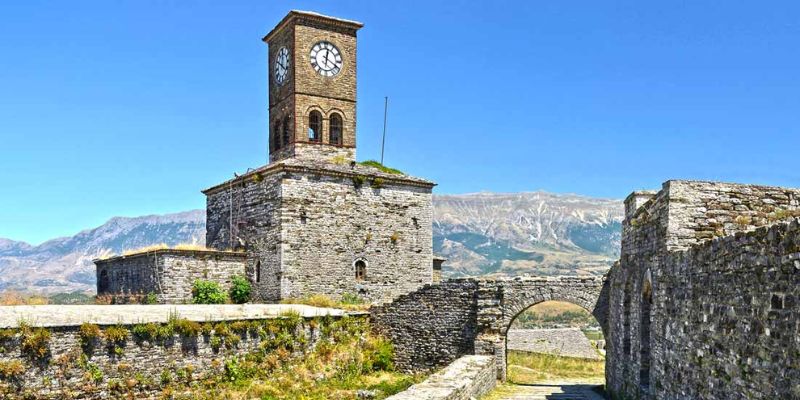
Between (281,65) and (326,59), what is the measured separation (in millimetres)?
2160

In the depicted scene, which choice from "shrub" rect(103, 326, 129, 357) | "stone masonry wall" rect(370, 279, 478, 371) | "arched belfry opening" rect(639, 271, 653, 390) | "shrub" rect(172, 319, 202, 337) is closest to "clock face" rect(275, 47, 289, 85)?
"stone masonry wall" rect(370, 279, 478, 371)

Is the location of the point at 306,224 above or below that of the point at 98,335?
above

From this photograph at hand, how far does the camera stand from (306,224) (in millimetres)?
27094

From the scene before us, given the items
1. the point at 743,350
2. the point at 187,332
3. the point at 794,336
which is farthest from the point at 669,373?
the point at 187,332

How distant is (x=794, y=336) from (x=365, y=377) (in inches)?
666

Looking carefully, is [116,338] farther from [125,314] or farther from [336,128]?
[336,128]

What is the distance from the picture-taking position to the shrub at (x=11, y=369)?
51.8 feet

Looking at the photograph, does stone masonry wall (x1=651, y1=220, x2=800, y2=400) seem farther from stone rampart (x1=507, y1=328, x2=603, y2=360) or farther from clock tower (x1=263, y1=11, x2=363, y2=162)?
stone rampart (x1=507, y1=328, x2=603, y2=360)

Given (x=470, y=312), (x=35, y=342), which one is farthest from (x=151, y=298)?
(x=470, y=312)

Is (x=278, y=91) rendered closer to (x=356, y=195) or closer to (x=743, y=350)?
(x=356, y=195)

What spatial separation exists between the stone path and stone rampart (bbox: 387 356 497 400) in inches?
34.9

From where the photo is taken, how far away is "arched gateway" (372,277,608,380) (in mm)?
23172

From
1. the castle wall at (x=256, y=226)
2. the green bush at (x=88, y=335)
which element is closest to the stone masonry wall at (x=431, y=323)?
the castle wall at (x=256, y=226)

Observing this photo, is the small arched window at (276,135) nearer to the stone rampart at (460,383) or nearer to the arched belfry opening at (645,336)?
the stone rampart at (460,383)
